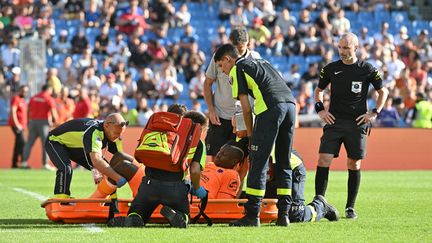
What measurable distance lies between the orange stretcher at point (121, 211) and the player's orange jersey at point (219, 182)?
461 millimetres

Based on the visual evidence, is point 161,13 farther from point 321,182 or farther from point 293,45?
point 321,182

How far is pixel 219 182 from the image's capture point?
41.5 ft

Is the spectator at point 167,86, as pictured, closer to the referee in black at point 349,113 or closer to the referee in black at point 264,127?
the referee in black at point 349,113

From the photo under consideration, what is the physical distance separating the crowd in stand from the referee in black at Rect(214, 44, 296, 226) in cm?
1641

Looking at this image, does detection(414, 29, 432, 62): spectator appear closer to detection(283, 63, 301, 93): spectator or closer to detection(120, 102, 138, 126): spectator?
detection(283, 63, 301, 93): spectator

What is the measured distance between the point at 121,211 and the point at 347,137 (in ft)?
10.0

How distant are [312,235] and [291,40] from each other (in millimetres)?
22266

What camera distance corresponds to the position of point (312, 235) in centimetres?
1079

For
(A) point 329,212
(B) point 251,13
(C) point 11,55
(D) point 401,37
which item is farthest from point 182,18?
(A) point 329,212

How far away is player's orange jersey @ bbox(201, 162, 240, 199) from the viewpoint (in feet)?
41.3

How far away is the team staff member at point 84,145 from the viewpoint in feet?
39.6

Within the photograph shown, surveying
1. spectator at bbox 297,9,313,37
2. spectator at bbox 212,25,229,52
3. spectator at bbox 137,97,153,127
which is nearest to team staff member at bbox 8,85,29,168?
spectator at bbox 137,97,153,127

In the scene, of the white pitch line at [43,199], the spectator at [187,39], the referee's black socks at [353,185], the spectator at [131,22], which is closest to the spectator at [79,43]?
the spectator at [131,22]

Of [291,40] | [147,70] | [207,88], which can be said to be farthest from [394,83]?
[207,88]
